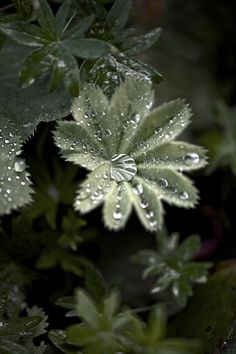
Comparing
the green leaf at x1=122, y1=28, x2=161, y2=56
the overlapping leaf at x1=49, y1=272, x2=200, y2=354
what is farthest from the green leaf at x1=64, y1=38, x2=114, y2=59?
the overlapping leaf at x1=49, y1=272, x2=200, y2=354

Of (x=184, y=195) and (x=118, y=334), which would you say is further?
(x=184, y=195)

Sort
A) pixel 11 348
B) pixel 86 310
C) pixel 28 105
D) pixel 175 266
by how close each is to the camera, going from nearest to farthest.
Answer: pixel 86 310 → pixel 11 348 → pixel 28 105 → pixel 175 266

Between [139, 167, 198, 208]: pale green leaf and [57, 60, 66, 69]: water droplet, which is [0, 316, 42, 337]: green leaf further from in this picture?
[57, 60, 66, 69]: water droplet

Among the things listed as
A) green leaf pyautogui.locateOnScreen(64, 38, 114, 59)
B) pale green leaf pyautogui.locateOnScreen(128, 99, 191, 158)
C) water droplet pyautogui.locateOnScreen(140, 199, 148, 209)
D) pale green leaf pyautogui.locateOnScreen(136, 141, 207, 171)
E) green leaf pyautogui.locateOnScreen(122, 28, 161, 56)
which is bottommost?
water droplet pyautogui.locateOnScreen(140, 199, 148, 209)

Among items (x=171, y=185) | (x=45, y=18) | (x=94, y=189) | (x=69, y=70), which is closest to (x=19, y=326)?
(x=94, y=189)

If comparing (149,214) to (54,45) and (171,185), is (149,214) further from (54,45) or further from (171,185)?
(54,45)

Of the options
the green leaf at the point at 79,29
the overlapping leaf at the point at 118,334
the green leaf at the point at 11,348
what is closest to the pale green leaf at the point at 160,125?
the green leaf at the point at 79,29

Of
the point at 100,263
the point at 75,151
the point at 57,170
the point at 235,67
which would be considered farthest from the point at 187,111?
the point at 235,67

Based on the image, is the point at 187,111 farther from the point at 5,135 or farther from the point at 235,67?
the point at 235,67
